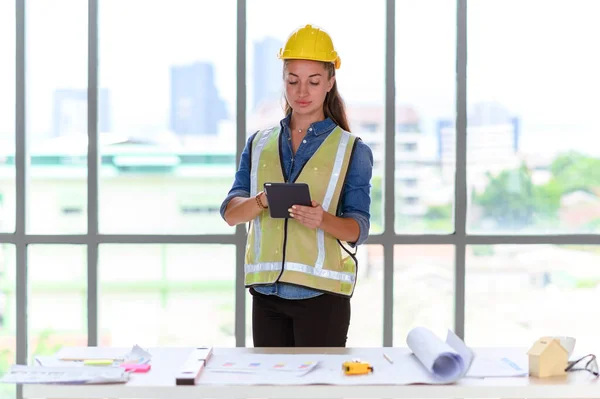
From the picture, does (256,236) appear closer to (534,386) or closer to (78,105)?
(534,386)

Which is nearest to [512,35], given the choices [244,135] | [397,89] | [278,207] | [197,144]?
[397,89]

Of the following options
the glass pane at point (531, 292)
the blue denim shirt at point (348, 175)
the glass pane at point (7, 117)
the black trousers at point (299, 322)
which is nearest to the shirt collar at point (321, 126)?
the blue denim shirt at point (348, 175)

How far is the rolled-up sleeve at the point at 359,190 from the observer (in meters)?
2.70

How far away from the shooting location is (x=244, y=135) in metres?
3.78

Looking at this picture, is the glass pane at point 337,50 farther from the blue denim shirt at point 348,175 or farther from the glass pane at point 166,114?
the blue denim shirt at point 348,175

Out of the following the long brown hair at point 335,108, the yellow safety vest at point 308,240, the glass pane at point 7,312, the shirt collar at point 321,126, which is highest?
the long brown hair at point 335,108

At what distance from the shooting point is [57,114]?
3.87 m

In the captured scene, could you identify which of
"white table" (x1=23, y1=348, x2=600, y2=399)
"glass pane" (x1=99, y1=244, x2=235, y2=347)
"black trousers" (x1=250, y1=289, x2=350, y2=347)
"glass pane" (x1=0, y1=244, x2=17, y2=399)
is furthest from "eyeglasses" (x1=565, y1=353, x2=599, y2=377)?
"glass pane" (x1=0, y1=244, x2=17, y2=399)

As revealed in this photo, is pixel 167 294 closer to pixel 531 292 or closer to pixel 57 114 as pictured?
pixel 57 114

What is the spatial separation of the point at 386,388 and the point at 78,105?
2.53 meters

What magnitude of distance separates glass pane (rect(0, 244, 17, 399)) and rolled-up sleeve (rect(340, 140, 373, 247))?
6.54 ft

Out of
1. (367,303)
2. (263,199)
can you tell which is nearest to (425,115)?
(367,303)

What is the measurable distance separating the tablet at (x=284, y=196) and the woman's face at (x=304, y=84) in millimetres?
392

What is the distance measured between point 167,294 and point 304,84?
1685 mm
